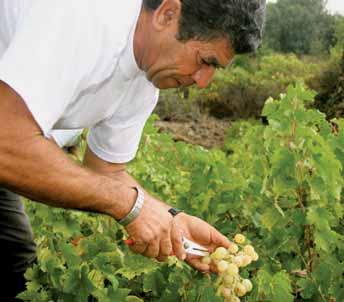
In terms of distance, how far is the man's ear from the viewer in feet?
7.39

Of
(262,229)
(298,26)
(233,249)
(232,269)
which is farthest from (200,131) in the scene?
(298,26)

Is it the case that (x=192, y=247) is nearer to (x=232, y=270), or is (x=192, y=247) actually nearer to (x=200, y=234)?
(x=200, y=234)

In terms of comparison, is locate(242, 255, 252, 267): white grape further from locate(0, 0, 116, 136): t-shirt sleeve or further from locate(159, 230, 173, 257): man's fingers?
locate(0, 0, 116, 136): t-shirt sleeve

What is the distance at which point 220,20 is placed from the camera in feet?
7.34

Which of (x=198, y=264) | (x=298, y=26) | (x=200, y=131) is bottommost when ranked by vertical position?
(x=298, y=26)

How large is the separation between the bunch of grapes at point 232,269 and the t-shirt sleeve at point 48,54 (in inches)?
27.7

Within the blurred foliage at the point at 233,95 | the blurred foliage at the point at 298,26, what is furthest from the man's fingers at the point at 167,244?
the blurred foliage at the point at 298,26

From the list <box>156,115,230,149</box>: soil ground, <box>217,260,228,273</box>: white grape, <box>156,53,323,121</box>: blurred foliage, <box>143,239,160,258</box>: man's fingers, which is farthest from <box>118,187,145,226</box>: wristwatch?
<box>156,53,323,121</box>: blurred foliage

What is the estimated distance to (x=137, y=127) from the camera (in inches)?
117

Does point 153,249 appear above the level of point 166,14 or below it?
below

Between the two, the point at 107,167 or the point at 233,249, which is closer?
the point at 233,249

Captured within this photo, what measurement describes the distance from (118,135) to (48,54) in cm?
97

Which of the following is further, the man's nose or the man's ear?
the man's nose

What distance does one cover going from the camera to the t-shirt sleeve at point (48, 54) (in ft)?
6.58
